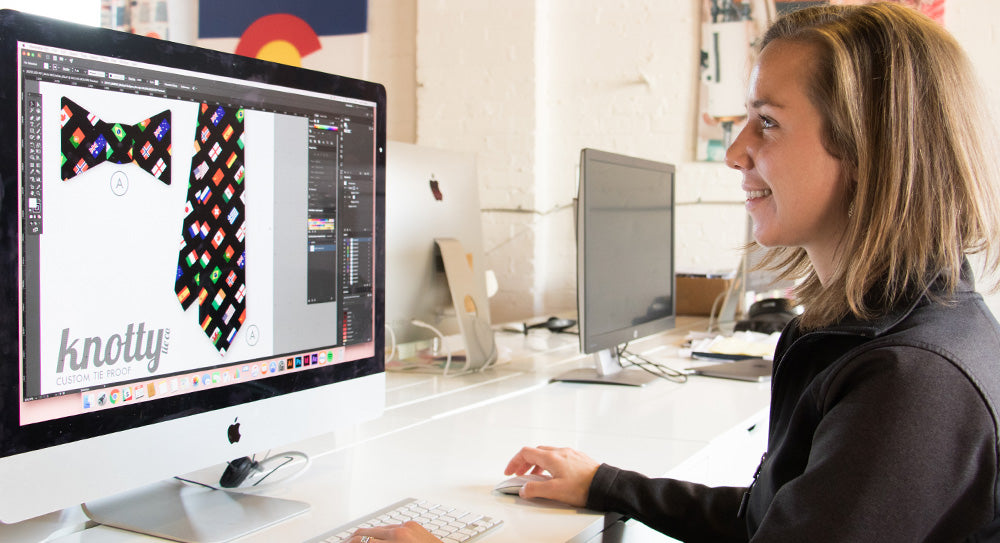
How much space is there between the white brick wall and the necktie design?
291cm

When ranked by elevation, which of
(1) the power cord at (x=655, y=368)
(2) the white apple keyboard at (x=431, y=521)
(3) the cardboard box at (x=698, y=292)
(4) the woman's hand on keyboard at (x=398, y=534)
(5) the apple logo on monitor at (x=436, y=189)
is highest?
(5) the apple logo on monitor at (x=436, y=189)

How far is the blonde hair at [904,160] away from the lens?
2.69 feet

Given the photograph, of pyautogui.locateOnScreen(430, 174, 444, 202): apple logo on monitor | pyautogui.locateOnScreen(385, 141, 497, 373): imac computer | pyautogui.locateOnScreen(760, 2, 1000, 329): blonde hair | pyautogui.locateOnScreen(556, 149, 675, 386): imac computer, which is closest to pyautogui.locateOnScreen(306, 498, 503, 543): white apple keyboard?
pyautogui.locateOnScreen(760, 2, 1000, 329): blonde hair

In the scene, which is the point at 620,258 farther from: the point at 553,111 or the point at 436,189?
the point at 553,111

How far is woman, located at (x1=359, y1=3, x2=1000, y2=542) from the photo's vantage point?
0.68 meters

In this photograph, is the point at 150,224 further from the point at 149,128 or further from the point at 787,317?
the point at 787,317

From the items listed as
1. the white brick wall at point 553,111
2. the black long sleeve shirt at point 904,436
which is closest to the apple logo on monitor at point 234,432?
the black long sleeve shirt at point 904,436

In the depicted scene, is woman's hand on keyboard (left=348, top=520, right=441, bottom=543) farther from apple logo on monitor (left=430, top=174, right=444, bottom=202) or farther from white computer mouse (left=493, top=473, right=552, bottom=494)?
apple logo on monitor (left=430, top=174, right=444, bottom=202)

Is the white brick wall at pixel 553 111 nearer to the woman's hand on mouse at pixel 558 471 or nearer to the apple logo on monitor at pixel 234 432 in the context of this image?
the woman's hand on mouse at pixel 558 471

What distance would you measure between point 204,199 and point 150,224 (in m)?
0.07

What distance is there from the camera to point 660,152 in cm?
364

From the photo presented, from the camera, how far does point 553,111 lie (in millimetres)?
3824

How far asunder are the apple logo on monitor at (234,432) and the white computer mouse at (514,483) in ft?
1.14

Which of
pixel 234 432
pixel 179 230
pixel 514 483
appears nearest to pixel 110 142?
pixel 179 230
